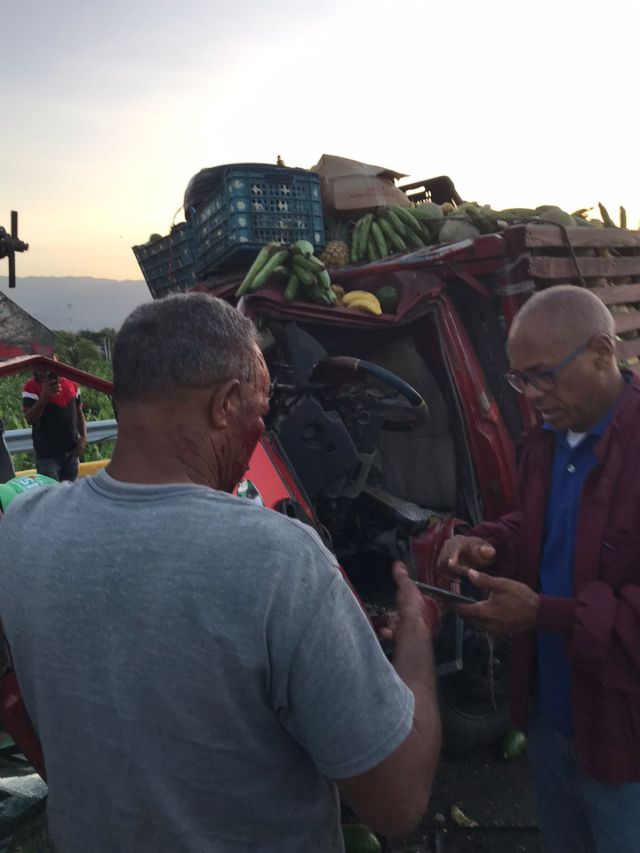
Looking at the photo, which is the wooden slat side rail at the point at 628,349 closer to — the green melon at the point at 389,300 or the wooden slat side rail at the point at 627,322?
the wooden slat side rail at the point at 627,322

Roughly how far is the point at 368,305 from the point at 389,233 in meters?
1.15

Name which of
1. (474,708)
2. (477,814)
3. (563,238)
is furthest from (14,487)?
(563,238)

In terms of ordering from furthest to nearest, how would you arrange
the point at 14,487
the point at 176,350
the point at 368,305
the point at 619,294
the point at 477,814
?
the point at 619,294 → the point at 368,305 → the point at 477,814 → the point at 14,487 → the point at 176,350

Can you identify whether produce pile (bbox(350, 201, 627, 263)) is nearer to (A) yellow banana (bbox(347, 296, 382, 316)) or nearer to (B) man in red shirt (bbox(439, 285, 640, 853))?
(A) yellow banana (bbox(347, 296, 382, 316))

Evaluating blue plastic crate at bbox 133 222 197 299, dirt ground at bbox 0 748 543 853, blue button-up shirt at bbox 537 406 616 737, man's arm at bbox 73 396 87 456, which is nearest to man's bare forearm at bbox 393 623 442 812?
blue button-up shirt at bbox 537 406 616 737

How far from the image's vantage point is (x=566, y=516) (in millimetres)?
2021

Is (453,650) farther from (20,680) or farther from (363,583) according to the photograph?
(20,680)

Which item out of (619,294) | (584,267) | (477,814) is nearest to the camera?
(477,814)

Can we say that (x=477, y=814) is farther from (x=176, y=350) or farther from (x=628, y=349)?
(x=176, y=350)

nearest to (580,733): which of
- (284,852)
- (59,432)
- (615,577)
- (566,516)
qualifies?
(615,577)

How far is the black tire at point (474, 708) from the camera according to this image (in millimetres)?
3574

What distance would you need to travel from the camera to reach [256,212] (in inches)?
178

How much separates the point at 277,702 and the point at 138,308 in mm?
740

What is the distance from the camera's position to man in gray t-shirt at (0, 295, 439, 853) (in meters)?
1.05
